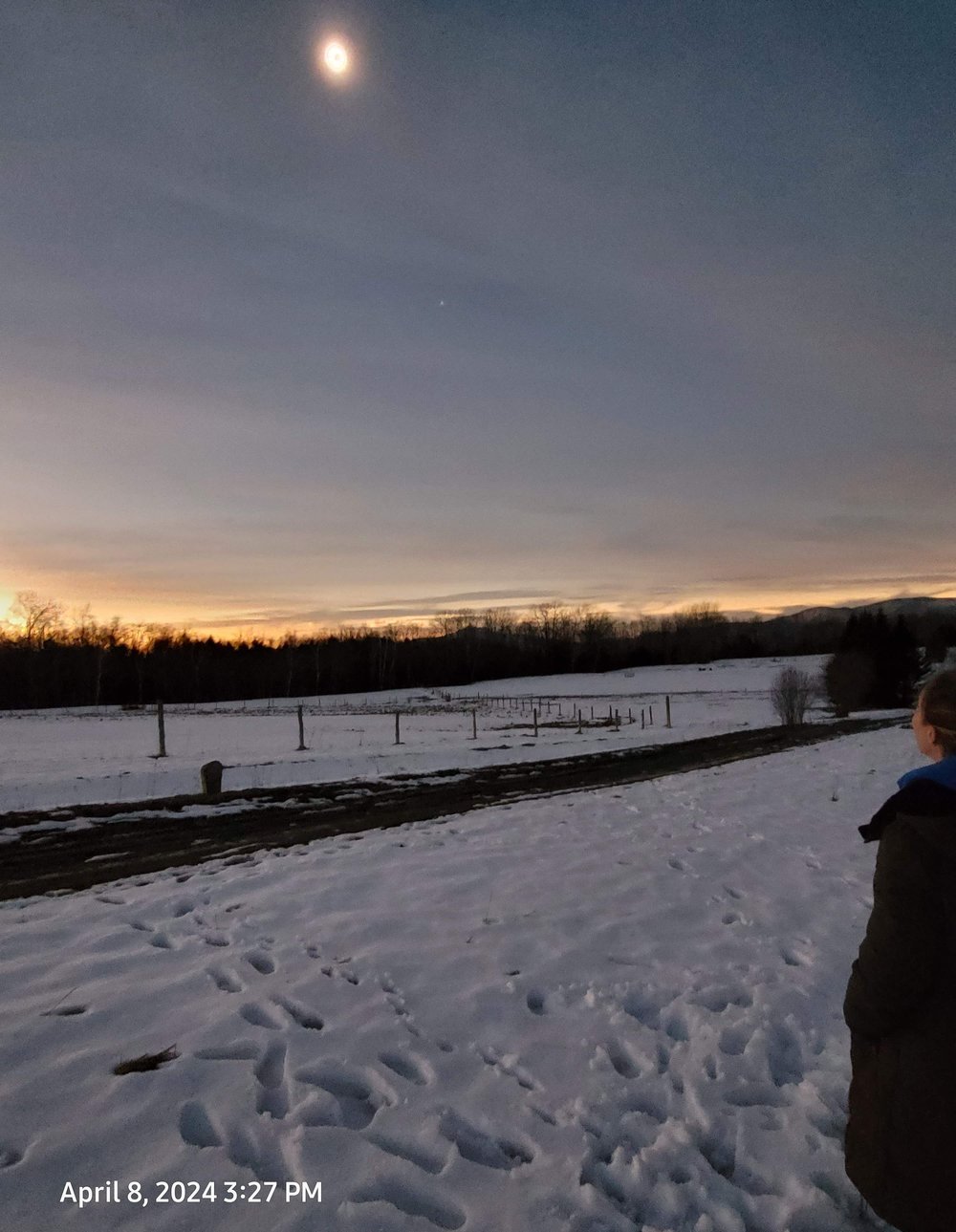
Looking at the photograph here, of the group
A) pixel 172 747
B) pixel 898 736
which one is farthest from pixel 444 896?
pixel 172 747

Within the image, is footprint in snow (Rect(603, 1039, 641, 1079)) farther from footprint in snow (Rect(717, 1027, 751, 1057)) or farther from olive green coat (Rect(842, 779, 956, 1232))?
olive green coat (Rect(842, 779, 956, 1232))

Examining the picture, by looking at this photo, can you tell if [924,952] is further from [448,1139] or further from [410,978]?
[410,978]

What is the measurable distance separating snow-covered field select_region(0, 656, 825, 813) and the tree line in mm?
17578

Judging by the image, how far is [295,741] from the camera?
3375 centimetres

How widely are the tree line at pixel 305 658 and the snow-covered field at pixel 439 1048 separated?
60.0m

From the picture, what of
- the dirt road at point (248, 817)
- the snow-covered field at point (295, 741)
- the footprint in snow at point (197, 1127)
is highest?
the footprint in snow at point (197, 1127)

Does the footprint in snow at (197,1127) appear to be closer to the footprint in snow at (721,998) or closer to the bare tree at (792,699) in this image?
the footprint in snow at (721,998)

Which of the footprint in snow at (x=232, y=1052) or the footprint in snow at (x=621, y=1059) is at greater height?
the footprint in snow at (x=232, y=1052)

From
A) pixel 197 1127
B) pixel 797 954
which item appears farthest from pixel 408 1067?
pixel 797 954

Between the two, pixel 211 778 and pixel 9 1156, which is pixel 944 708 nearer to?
pixel 9 1156

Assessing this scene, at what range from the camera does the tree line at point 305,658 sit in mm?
88250

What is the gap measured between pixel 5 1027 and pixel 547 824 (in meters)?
6.97

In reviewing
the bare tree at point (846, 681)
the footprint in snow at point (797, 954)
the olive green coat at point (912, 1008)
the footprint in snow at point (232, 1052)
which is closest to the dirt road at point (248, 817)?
the footprint in snow at point (232, 1052)

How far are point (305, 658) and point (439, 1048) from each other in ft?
380
